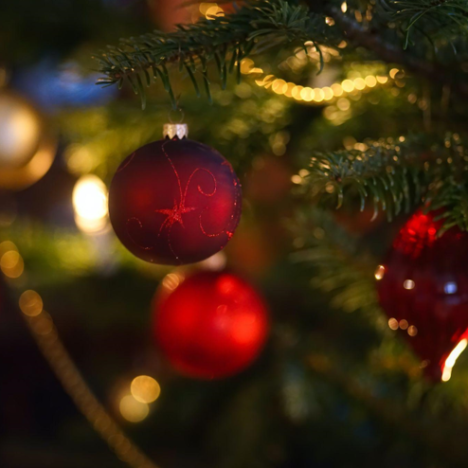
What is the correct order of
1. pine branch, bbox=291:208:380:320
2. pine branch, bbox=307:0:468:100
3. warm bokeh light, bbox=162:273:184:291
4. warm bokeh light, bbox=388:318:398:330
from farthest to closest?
warm bokeh light, bbox=162:273:184:291 < pine branch, bbox=291:208:380:320 < warm bokeh light, bbox=388:318:398:330 < pine branch, bbox=307:0:468:100

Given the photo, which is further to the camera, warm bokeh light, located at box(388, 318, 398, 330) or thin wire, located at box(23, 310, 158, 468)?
thin wire, located at box(23, 310, 158, 468)

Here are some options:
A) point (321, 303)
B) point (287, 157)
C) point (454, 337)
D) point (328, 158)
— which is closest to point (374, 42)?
point (328, 158)

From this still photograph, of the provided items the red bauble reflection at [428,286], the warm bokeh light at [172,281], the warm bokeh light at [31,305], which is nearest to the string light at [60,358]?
the warm bokeh light at [31,305]

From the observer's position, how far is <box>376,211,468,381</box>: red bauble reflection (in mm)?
339

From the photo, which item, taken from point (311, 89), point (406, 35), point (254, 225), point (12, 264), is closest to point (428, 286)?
point (406, 35)

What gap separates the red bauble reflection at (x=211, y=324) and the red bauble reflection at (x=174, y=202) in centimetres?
21

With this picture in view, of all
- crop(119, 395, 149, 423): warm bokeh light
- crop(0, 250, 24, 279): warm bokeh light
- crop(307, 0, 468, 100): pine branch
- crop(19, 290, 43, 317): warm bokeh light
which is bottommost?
crop(119, 395, 149, 423): warm bokeh light

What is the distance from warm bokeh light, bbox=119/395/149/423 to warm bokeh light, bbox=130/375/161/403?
0.8 inches

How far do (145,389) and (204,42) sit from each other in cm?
90

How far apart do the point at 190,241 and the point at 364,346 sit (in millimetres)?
593

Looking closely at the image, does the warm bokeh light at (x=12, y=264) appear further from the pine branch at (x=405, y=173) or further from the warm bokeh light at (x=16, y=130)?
the pine branch at (x=405, y=173)

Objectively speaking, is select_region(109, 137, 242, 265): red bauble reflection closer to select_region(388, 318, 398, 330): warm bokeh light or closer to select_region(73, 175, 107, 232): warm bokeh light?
select_region(388, 318, 398, 330): warm bokeh light

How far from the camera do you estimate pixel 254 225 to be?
0.82 m

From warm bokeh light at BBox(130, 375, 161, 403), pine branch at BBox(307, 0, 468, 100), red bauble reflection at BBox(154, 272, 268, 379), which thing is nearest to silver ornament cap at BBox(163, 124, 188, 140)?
pine branch at BBox(307, 0, 468, 100)
